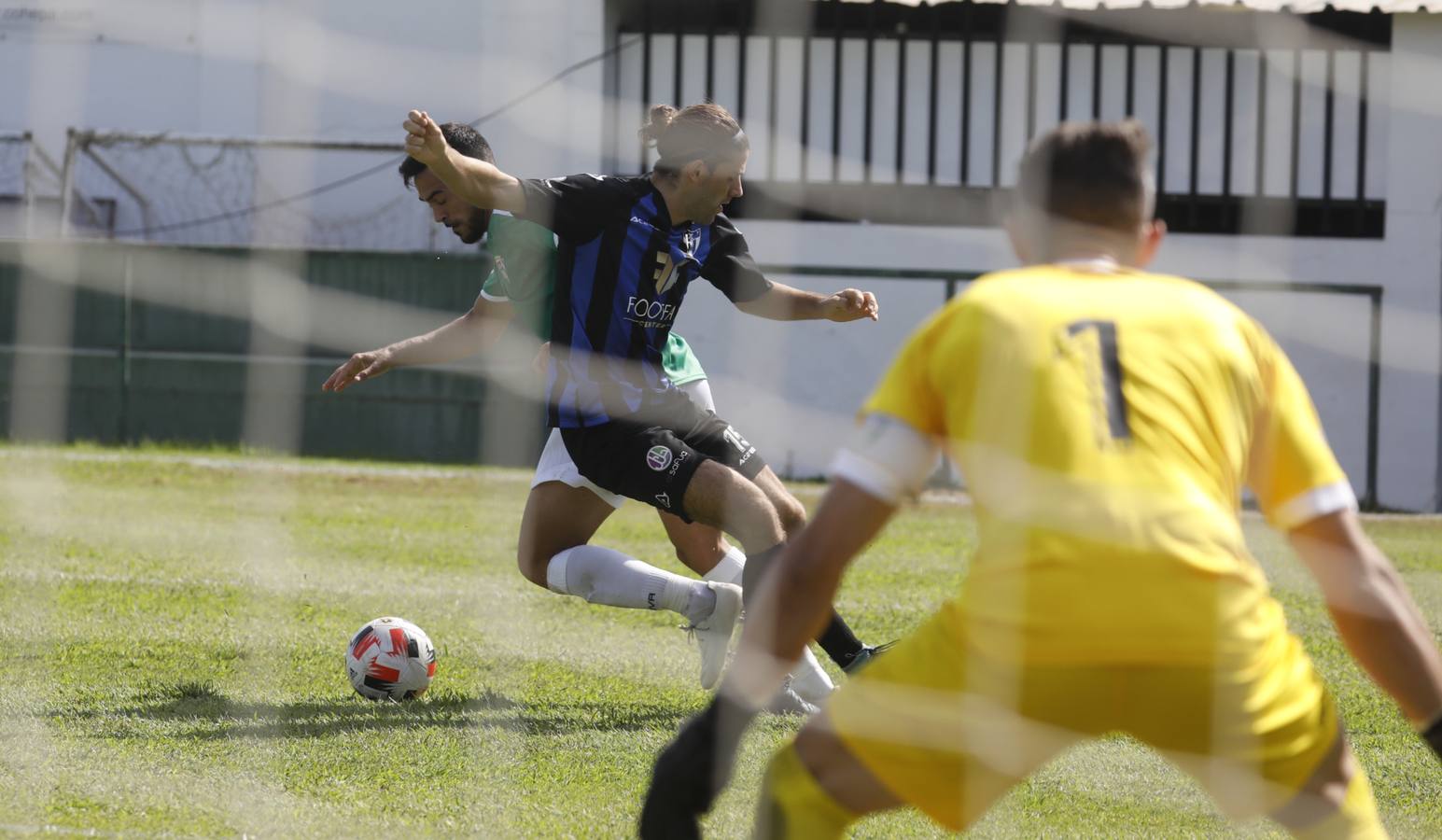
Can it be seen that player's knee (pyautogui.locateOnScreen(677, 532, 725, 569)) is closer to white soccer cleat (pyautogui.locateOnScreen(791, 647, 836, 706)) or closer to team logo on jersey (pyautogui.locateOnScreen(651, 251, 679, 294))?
white soccer cleat (pyautogui.locateOnScreen(791, 647, 836, 706))

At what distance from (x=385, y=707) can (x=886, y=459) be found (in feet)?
9.78

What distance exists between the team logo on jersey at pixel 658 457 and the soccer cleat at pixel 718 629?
54cm

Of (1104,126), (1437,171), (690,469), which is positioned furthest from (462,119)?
(1104,126)

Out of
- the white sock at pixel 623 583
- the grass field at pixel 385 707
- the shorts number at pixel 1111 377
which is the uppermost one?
the shorts number at pixel 1111 377

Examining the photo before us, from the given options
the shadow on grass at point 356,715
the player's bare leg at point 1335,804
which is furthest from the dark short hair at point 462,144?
the player's bare leg at point 1335,804

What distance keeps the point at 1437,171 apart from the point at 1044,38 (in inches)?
148

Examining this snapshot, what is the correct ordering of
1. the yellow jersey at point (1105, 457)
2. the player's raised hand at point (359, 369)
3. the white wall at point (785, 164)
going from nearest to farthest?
the yellow jersey at point (1105, 457) → the player's raised hand at point (359, 369) → the white wall at point (785, 164)

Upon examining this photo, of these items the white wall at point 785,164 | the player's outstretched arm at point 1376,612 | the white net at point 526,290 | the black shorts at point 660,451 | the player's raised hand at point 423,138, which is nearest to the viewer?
the player's outstretched arm at point 1376,612

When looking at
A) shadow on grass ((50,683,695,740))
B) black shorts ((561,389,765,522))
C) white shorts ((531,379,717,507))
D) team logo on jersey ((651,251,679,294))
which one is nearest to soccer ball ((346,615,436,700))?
shadow on grass ((50,683,695,740))

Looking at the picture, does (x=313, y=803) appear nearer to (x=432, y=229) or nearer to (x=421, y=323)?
(x=421, y=323)

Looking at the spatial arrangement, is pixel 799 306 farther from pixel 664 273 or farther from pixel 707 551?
pixel 707 551

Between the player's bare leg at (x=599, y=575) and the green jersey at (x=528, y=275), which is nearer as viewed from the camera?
the player's bare leg at (x=599, y=575)

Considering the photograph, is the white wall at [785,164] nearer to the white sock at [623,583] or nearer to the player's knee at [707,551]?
the player's knee at [707,551]

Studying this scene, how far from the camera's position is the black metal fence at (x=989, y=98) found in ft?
49.3
